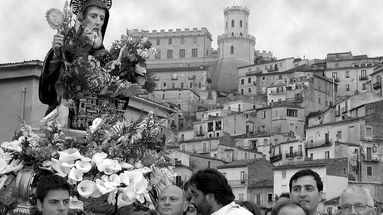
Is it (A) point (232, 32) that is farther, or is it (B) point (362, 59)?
(A) point (232, 32)

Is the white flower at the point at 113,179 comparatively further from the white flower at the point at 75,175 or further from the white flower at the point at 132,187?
the white flower at the point at 75,175

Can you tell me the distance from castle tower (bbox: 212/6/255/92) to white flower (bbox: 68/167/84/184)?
11870 cm

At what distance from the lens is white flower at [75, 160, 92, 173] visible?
6.23 metres

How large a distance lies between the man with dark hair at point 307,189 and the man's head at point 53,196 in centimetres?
194

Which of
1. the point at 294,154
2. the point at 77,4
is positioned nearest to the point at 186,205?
the point at 77,4

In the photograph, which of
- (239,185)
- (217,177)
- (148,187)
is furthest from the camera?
(239,185)

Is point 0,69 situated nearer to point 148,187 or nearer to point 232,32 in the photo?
point 148,187

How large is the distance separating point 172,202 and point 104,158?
776 mm

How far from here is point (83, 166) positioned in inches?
248

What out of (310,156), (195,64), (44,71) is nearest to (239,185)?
(310,156)

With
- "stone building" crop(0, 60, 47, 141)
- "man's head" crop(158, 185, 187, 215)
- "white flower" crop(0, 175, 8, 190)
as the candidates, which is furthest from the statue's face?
"stone building" crop(0, 60, 47, 141)

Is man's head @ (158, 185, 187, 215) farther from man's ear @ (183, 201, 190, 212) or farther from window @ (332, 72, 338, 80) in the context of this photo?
window @ (332, 72, 338, 80)

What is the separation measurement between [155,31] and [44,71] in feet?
464

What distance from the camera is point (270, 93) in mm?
101312
